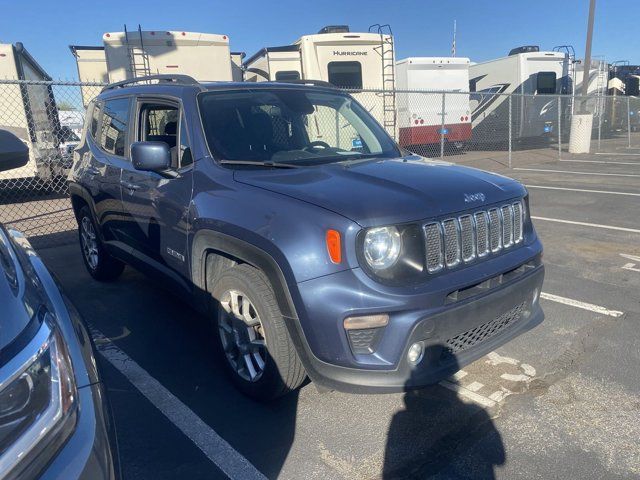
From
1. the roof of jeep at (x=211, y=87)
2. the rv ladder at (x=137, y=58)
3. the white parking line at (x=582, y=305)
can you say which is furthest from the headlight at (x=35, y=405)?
the rv ladder at (x=137, y=58)

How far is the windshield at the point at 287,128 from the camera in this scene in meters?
3.49

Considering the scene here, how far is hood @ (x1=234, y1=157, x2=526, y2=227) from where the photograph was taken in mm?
2596

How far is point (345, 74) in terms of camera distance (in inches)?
511

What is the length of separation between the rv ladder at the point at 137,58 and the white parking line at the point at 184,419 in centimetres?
865

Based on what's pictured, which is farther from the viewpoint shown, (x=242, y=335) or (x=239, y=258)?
(x=242, y=335)

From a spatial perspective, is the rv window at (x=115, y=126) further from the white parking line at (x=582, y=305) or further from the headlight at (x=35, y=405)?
the white parking line at (x=582, y=305)

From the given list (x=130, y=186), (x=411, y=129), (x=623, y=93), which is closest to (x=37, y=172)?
(x=130, y=186)

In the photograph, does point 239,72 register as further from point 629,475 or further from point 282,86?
point 629,475

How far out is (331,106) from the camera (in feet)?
14.2

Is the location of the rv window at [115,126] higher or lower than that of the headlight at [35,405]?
higher

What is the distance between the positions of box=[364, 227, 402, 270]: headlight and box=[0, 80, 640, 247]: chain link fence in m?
1.47

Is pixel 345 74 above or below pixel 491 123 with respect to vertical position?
above

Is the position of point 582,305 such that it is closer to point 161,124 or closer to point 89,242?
point 161,124

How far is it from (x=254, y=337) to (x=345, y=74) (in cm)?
1107
